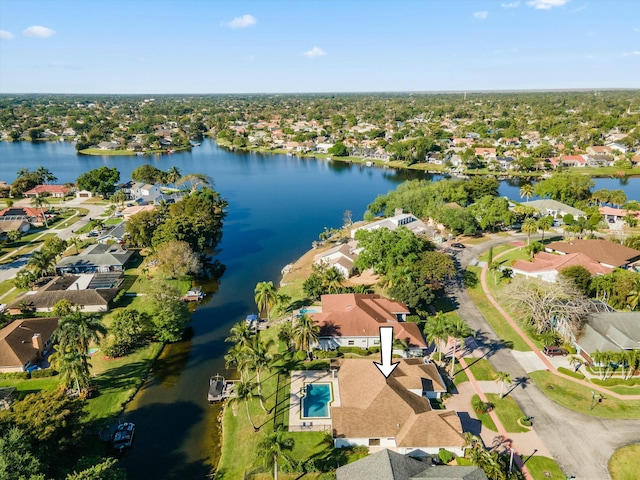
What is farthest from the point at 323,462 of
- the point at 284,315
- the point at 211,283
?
the point at 211,283

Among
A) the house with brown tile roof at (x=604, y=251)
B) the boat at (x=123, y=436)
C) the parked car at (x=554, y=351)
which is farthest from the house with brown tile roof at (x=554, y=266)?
the boat at (x=123, y=436)

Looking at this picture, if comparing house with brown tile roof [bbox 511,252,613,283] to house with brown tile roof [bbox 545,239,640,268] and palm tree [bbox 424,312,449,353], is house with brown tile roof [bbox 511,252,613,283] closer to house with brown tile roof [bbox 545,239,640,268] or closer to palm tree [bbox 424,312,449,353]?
house with brown tile roof [bbox 545,239,640,268]

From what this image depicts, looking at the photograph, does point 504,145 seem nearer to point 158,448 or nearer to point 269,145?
point 269,145

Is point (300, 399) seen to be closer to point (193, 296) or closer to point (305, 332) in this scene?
point (305, 332)

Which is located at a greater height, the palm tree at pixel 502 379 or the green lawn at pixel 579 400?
the palm tree at pixel 502 379

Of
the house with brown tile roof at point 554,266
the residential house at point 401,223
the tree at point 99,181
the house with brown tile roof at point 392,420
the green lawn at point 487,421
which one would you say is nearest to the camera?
the house with brown tile roof at point 392,420

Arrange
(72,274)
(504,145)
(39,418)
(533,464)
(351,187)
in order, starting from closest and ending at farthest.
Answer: (39,418), (533,464), (72,274), (351,187), (504,145)

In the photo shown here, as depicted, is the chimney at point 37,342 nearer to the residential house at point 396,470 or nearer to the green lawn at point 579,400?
the residential house at point 396,470
